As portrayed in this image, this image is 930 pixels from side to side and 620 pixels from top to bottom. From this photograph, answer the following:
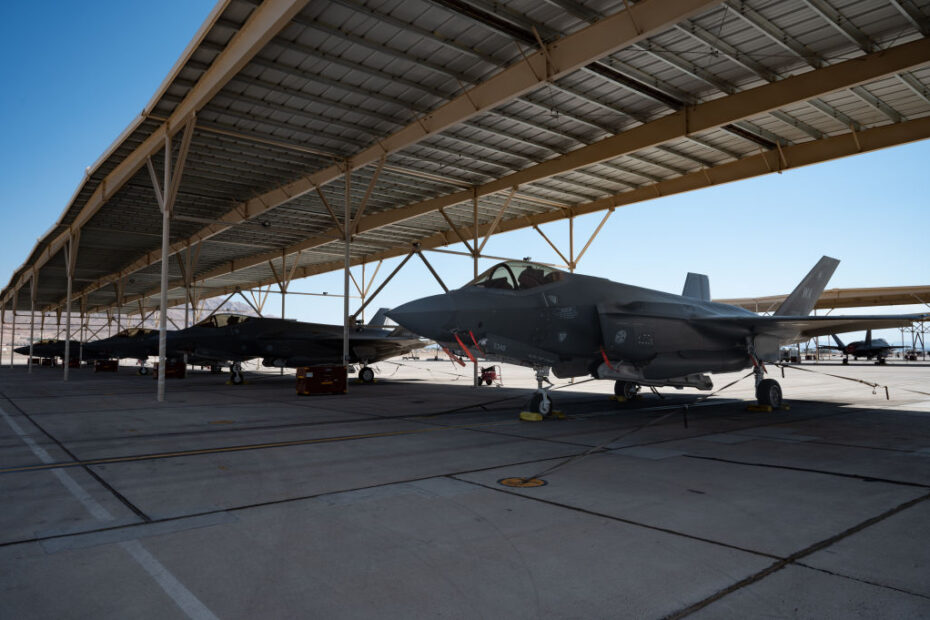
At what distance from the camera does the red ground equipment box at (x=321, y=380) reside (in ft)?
51.6

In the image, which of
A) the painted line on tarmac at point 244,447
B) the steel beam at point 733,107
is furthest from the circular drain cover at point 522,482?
the steel beam at point 733,107

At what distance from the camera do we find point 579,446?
7.31 m

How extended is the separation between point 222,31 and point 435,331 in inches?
268

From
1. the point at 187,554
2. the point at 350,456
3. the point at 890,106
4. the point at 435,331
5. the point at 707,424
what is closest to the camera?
the point at 187,554

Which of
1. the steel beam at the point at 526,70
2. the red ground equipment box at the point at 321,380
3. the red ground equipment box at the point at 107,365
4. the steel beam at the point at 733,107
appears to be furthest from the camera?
the red ground equipment box at the point at 107,365

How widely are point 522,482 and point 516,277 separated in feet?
16.3

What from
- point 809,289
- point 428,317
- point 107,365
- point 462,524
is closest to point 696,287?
point 809,289

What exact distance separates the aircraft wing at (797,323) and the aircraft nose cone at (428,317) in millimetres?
4858

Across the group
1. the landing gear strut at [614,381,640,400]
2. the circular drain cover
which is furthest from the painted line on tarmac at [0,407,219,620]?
the landing gear strut at [614,381,640,400]

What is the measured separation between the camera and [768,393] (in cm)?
1174

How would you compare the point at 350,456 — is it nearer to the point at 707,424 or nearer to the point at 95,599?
the point at 95,599

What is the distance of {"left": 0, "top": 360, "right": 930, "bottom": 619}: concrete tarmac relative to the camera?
2.71 m

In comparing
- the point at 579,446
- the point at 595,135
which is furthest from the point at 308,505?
the point at 595,135

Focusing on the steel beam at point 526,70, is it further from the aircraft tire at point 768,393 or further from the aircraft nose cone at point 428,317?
the aircraft tire at point 768,393
